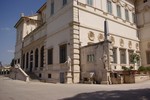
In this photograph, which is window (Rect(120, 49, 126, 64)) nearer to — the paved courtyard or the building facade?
the building facade

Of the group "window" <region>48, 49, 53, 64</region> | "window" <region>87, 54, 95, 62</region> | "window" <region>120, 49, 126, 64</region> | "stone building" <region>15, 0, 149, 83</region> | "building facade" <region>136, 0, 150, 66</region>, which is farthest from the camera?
"building facade" <region>136, 0, 150, 66</region>

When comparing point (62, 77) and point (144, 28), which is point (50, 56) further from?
point (144, 28)

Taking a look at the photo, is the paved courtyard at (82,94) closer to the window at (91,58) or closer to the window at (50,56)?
the window at (91,58)

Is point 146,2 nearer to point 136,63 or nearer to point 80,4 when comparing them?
point 136,63

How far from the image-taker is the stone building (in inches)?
757

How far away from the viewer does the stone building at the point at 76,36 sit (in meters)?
19.2

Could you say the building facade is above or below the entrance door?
above

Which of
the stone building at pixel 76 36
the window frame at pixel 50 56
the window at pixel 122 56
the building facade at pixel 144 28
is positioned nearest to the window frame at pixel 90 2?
the stone building at pixel 76 36

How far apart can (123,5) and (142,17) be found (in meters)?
4.57

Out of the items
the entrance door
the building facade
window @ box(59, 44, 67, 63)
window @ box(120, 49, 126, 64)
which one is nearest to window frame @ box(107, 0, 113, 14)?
window @ box(120, 49, 126, 64)

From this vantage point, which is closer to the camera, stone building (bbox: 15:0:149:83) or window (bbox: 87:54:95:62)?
window (bbox: 87:54:95:62)

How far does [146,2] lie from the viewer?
1172 inches

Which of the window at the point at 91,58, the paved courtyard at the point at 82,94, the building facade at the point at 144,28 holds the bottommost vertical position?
the paved courtyard at the point at 82,94

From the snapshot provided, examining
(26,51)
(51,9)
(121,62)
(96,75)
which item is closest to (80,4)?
(51,9)
